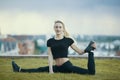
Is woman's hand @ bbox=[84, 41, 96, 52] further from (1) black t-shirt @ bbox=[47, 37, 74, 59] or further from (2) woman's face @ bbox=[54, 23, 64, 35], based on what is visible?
(2) woman's face @ bbox=[54, 23, 64, 35]

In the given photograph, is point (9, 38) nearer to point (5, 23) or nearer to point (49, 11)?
point (5, 23)

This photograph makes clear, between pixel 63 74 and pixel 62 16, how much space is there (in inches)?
25.1

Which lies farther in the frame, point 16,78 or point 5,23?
point 5,23

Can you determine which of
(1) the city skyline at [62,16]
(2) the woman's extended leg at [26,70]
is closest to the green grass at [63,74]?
(2) the woman's extended leg at [26,70]

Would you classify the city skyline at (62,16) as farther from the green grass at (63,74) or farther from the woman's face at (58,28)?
the green grass at (63,74)

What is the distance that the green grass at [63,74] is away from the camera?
110 inches

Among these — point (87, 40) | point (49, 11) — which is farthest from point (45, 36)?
point (87, 40)

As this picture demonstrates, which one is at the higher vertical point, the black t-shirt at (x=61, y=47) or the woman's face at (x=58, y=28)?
the woman's face at (x=58, y=28)

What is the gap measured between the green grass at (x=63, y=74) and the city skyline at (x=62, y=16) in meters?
0.32

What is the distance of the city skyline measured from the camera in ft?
9.45

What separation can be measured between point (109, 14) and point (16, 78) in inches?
48.6

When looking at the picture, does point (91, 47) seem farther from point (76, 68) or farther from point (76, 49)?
point (76, 68)

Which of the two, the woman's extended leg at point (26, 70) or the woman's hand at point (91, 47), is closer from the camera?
the woman's hand at point (91, 47)

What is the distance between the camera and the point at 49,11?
296cm
